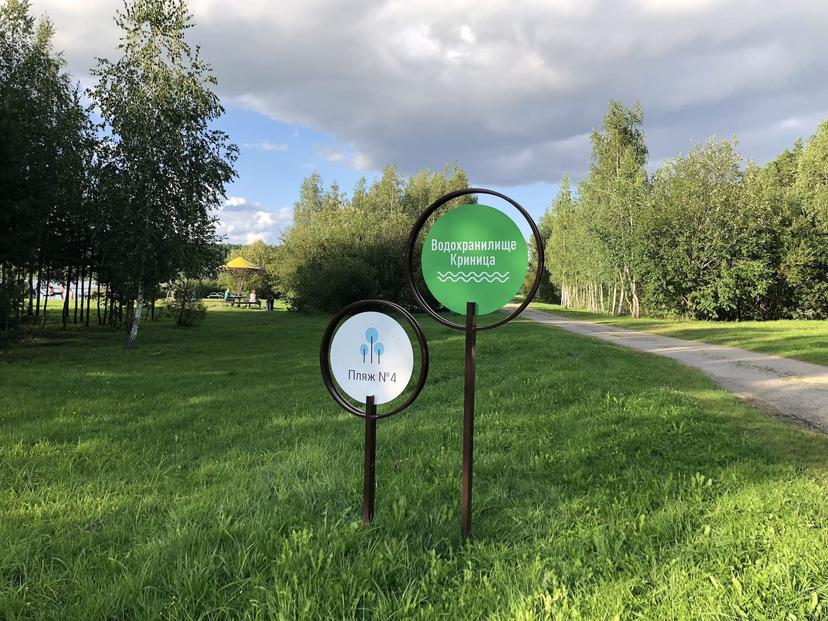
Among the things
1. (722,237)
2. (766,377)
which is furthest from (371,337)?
(722,237)

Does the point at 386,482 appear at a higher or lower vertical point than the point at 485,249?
lower

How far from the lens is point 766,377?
979 centimetres

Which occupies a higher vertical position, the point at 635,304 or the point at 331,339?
the point at 635,304

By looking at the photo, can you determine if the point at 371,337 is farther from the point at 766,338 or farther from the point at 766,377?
the point at 766,338

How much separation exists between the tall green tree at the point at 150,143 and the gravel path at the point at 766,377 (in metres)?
15.0

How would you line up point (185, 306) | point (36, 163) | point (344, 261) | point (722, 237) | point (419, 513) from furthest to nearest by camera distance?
point (344, 261), point (722, 237), point (185, 306), point (36, 163), point (419, 513)

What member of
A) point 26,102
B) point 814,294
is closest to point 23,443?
point 26,102

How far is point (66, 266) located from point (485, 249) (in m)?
23.4

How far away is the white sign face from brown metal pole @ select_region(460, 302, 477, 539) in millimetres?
379

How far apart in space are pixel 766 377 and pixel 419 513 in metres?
9.26

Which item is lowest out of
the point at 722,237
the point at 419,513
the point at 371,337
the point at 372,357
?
the point at 419,513

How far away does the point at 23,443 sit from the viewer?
5203 millimetres

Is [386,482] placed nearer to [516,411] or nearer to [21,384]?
[516,411]

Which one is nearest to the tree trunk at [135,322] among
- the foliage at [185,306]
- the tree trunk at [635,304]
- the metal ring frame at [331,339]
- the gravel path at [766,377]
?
the foliage at [185,306]
